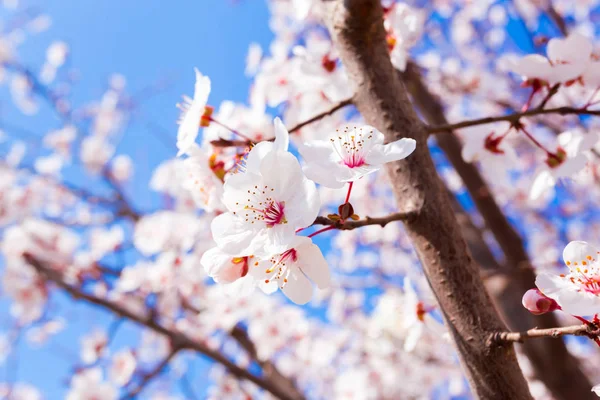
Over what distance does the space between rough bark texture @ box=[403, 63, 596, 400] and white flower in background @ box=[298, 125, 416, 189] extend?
3.91 ft

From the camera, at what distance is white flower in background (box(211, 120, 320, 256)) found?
2.51ft

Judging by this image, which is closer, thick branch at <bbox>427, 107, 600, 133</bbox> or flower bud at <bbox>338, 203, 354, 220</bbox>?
flower bud at <bbox>338, 203, 354, 220</bbox>

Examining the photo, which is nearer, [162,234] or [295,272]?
[295,272]

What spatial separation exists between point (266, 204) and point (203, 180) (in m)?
0.31

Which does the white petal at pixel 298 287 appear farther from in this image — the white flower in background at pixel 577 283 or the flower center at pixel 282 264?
the white flower in background at pixel 577 283

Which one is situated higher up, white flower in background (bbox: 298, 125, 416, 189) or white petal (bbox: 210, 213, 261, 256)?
white flower in background (bbox: 298, 125, 416, 189)

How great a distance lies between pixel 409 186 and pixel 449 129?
0.64 feet

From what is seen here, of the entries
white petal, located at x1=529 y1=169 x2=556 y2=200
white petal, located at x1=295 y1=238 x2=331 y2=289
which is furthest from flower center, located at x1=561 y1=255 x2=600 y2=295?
white petal, located at x1=529 y1=169 x2=556 y2=200

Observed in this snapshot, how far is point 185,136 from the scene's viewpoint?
1116 mm

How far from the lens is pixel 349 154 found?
35.6 inches

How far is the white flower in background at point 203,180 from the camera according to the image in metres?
1.08

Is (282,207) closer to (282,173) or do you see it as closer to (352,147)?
(282,173)

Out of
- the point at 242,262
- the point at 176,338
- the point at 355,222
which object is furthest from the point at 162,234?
the point at 355,222

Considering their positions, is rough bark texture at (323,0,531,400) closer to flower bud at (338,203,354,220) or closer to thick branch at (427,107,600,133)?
thick branch at (427,107,600,133)
